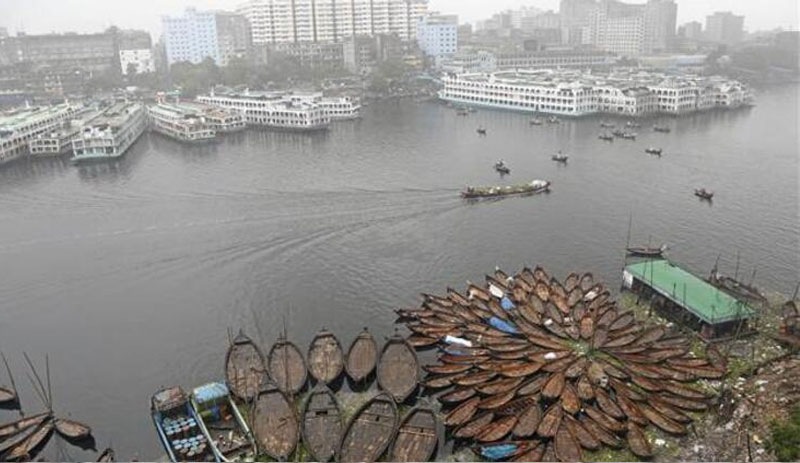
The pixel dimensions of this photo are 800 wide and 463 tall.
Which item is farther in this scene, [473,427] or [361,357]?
[361,357]

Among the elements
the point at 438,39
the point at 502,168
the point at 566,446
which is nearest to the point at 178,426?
the point at 566,446

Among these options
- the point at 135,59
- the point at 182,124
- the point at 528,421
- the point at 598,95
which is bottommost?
the point at 528,421

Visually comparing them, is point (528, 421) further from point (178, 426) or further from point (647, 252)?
point (647, 252)

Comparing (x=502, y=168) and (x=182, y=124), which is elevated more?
(x=182, y=124)

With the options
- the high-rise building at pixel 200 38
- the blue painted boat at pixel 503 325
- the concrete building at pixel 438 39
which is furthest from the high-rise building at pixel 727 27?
the blue painted boat at pixel 503 325

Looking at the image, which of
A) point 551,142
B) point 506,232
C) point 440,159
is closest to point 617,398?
point 506,232

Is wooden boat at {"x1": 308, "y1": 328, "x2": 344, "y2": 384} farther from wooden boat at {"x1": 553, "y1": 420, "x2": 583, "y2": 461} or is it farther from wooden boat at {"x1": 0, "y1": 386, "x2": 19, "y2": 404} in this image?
wooden boat at {"x1": 0, "y1": 386, "x2": 19, "y2": 404}
